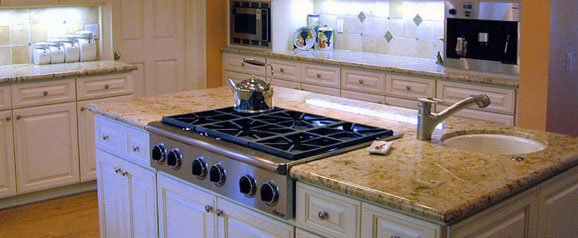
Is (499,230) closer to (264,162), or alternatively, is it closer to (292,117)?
(264,162)

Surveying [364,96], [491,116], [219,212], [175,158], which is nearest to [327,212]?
[219,212]

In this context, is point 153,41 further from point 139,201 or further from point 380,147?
point 380,147

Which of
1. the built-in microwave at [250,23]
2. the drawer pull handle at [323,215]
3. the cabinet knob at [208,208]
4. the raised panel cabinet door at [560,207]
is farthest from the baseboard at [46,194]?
the raised panel cabinet door at [560,207]

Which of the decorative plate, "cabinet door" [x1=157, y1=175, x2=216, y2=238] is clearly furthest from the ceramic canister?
"cabinet door" [x1=157, y1=175, x2=216, y2=238]

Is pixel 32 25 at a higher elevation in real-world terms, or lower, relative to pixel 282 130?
higher

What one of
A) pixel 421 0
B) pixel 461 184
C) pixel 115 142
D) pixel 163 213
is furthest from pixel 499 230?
pixel 421 0

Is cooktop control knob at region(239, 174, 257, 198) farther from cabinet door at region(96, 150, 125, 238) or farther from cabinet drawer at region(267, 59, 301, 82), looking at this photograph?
cabinet drawer at region(267, 59, 301, 82)

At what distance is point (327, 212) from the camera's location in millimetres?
2334

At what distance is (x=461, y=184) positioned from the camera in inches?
86.9

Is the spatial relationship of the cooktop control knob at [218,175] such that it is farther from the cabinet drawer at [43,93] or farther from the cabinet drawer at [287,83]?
the cabinet drawer at [287,83]

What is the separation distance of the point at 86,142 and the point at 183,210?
7.31 ft

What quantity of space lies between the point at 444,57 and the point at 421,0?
0.66 meters

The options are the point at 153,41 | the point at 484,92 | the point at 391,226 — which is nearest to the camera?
the point at 391,226

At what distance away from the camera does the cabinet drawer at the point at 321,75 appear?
547cm
